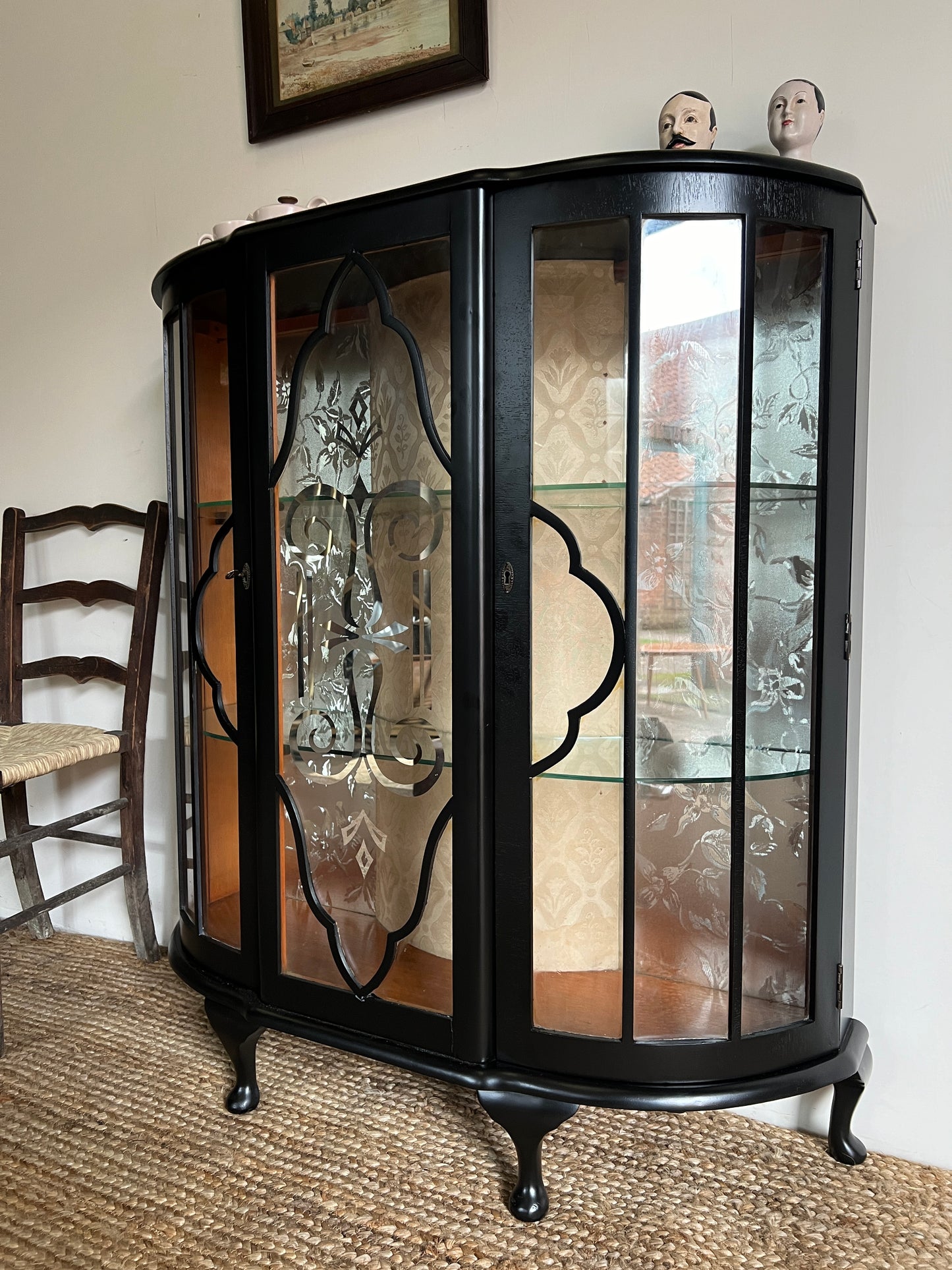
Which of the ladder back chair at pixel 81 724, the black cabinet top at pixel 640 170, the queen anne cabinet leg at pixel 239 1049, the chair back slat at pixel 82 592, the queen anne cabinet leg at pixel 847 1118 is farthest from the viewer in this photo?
the chair back slat at pixel 82 592

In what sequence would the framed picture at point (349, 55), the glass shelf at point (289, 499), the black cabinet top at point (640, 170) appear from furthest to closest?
the framed picture at point (349, 55), the glass shelf at point (289, 499), the black cabinet top at point (640, 170)

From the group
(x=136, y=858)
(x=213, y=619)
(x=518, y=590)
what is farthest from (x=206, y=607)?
(x=136, y=858)

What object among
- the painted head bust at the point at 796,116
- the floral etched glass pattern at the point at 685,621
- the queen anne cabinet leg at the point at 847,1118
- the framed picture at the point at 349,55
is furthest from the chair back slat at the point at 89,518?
the queen anne cabinet leg at the point at 847,1118

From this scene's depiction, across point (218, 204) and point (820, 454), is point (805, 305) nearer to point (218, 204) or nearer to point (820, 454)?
point (820, 454)

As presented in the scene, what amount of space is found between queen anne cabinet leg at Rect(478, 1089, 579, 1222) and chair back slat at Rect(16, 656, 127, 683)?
3.78 ft

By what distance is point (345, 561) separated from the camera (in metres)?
1.16

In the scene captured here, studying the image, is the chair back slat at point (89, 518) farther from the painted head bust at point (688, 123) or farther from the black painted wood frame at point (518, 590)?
the painted head bust at point (688, 123)

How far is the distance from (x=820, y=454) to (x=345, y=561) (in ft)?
1.92

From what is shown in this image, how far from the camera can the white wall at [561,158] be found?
119 centimetres

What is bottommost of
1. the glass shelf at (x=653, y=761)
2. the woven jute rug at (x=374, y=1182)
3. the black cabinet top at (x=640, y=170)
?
the woven jute rug at (x=374, y=1182)

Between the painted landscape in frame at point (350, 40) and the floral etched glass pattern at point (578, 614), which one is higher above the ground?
the painted landscape in frame at point (350, 40)

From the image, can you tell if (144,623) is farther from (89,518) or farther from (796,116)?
(796,116)

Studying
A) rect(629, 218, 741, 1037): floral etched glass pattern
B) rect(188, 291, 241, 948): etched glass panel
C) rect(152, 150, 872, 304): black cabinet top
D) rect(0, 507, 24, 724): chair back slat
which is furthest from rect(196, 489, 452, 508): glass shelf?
rect(0, 507, 24, 724): chair back slat

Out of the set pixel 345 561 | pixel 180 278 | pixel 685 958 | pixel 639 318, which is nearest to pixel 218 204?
pixel 180 278
